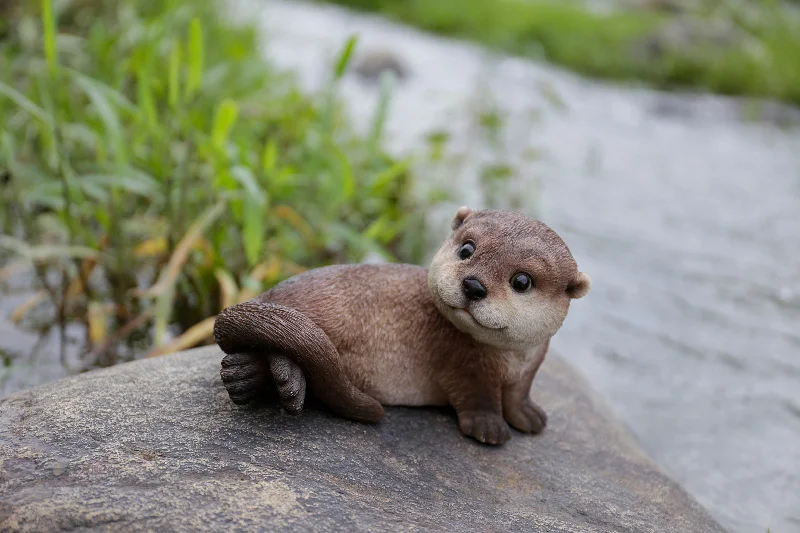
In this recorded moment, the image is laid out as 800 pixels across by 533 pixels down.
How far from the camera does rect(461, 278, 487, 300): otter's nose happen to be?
78.8 inches

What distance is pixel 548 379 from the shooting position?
299 centimetres

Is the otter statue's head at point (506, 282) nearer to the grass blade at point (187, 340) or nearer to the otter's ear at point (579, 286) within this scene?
the otter's ear at point (579, 286)

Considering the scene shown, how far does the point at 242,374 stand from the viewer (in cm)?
199

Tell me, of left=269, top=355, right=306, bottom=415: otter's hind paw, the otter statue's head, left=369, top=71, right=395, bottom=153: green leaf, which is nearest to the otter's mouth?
the otter statue's head

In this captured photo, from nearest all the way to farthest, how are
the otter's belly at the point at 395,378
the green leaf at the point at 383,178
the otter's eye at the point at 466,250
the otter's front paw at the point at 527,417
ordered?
1. the otter's eye at the point at 466,250
2. the otter's belly at the point at 395,378
3. the otter's front paw at the point at 527,417
4. the green leaf at the point at 383,178

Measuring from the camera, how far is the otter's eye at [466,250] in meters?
2.09

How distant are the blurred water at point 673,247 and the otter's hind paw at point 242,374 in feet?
6.94

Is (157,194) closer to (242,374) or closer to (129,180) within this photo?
(129,180)

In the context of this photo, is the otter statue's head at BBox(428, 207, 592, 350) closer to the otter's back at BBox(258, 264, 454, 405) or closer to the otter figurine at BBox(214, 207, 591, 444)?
the otter figurine at BBox(214, 207, 591, 444)

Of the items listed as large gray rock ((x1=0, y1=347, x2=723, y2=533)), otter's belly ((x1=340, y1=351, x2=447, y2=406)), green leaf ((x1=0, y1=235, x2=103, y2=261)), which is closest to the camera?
large gray rock ((x1=0, y1=347, x2=723, y2=533))

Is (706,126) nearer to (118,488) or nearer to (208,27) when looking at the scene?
(208,27)

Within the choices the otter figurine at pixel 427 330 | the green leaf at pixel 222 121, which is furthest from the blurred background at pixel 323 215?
the otter figurine at pixel 427 330

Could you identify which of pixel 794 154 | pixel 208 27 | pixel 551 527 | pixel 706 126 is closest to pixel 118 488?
pixel 551 527

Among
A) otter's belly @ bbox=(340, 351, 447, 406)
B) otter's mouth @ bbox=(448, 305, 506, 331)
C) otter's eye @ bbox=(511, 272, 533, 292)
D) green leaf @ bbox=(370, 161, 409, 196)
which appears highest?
otter's eye @ bbox=(511, 272, 533, 292)
